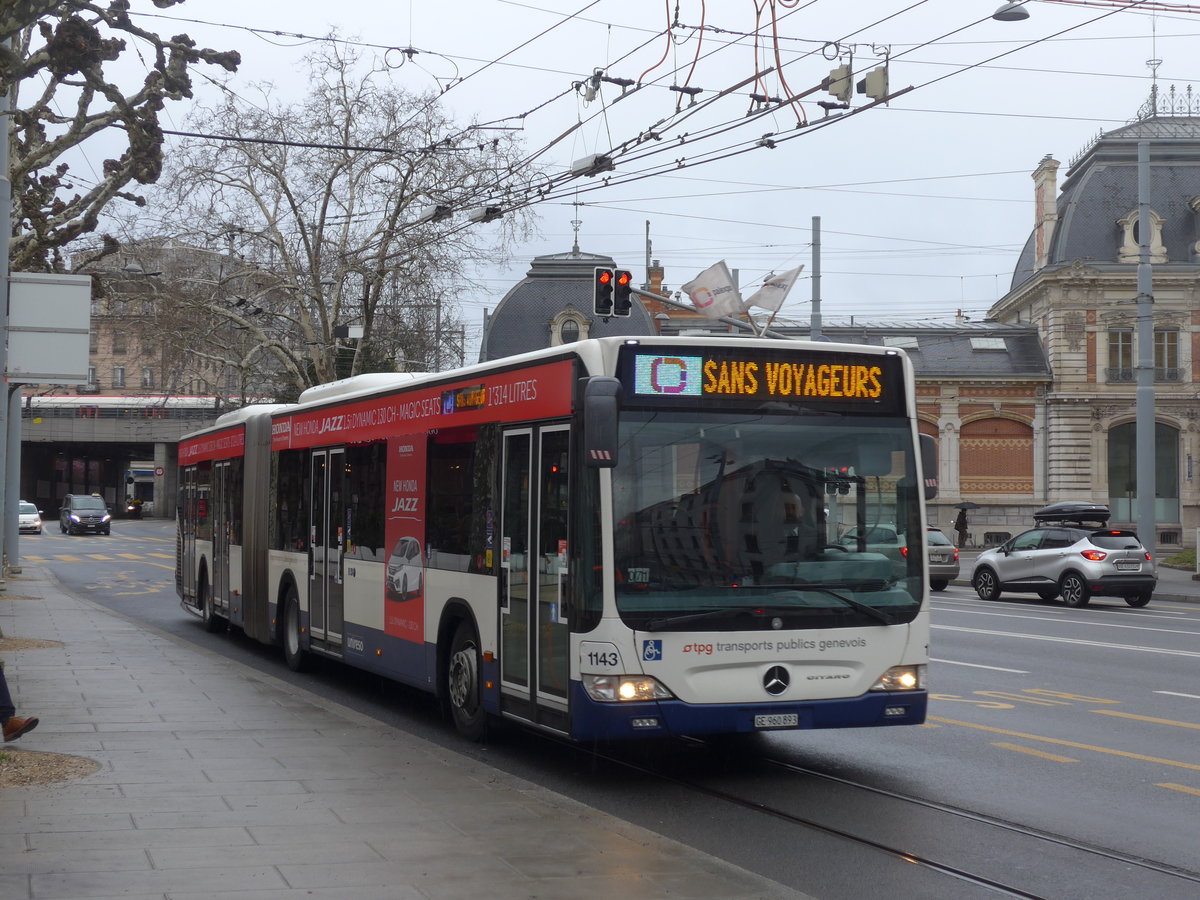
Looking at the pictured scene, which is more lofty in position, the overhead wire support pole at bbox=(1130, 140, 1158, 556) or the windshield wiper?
the overhead wire support pole at bbox=(1130, 140, 1158, 556)

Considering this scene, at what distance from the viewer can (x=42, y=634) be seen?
59.8 ft

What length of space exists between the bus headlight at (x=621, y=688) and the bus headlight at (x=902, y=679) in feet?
5.00

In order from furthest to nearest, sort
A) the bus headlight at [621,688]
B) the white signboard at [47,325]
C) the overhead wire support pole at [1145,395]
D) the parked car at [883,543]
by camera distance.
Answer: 1. the overhead wire support pole at [1145,395]
2. the white signboard at [47,325]
3. the parked car at [883,543]
4. the bus headlight at [621,688]

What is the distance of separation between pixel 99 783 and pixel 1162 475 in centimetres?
5537

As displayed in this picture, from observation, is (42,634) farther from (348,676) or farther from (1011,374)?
(1011,374)

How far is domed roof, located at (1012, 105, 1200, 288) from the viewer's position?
192 feet

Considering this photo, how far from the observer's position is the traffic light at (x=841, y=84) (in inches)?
578

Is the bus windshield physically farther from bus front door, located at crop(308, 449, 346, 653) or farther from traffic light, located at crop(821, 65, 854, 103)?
traffic light, located at crop(821, 65, 854, 103)

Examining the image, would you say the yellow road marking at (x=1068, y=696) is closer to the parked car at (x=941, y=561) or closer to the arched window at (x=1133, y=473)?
the parked car at (x=941, y=561)

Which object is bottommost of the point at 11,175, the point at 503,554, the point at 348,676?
the point at 348,676

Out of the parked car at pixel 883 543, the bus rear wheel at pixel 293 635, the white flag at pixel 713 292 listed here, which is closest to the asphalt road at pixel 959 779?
the bus rear wheel at pixel 293 635

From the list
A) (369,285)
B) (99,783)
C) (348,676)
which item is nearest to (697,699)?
(99,783)

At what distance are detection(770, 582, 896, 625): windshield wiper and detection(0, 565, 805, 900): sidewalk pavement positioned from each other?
210cm

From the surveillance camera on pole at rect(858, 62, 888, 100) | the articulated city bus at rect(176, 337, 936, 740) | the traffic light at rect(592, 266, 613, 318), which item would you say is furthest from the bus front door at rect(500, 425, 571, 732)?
the traffic light at rect(592, 266, 613, 318)
